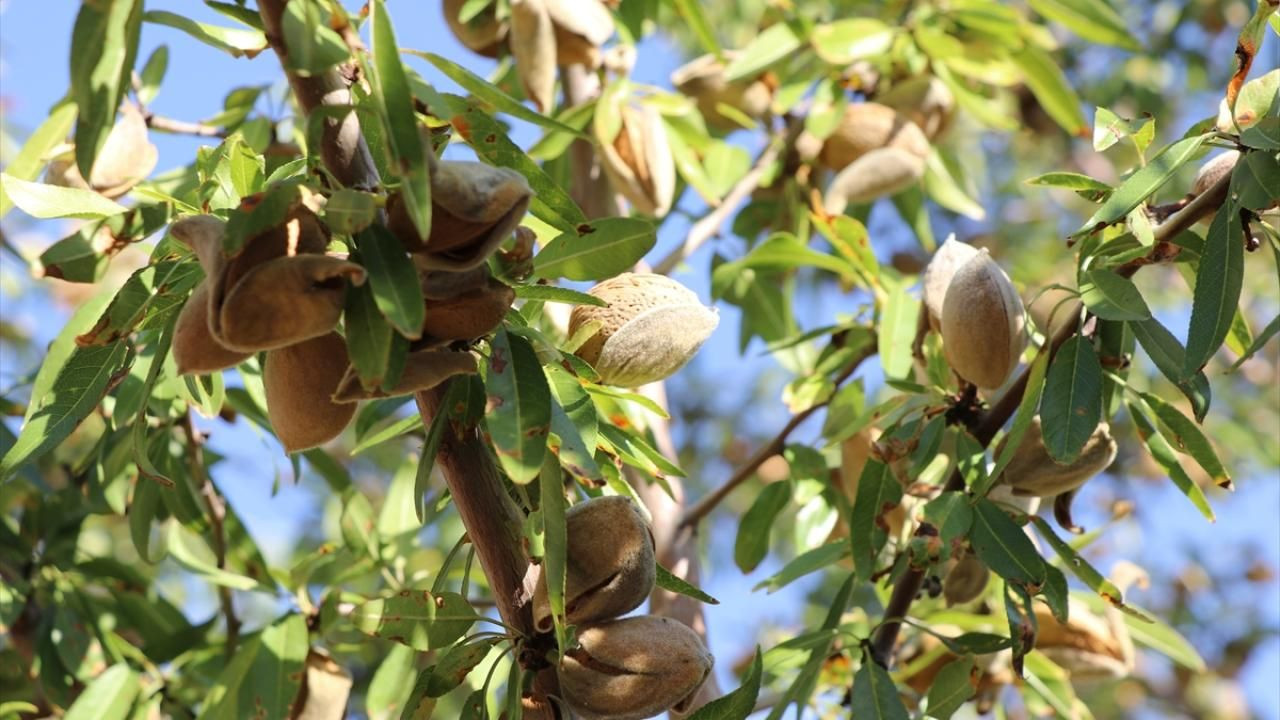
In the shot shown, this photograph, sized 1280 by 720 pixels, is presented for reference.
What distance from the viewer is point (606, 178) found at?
172cm

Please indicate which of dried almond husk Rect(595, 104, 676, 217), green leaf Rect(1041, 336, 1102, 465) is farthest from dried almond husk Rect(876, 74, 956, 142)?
green leaf Rect(1041, 336, 1102, 465)

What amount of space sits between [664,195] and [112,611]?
780 mm

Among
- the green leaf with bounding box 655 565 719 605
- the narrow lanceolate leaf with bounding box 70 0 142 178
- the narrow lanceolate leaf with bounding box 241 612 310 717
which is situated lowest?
the narrow lanceolate leaf with bounding box 241 612 310 717

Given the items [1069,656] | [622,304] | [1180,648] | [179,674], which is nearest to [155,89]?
[179,674]

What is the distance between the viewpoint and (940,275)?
1.21 metres

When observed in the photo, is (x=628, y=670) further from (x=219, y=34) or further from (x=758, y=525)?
(x=758, y=525)

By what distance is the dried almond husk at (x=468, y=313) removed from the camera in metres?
0.76

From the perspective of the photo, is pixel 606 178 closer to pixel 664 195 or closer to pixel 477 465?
pixel 664 195

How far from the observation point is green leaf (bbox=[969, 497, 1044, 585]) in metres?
Answer: 1.06

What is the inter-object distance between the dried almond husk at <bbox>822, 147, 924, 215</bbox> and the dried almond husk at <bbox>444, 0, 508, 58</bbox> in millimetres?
446

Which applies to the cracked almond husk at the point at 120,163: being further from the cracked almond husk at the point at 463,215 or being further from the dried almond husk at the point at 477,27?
the cracked almond husk at the point at 463,215

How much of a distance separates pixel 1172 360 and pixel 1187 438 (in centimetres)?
11

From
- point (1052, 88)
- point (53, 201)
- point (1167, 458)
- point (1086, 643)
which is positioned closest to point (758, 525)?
point (1086, 643)

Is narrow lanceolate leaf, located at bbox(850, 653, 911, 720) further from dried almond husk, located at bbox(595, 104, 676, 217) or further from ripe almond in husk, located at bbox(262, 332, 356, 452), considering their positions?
dried almond husk, located at bbox(595, 104, 676, 217)
